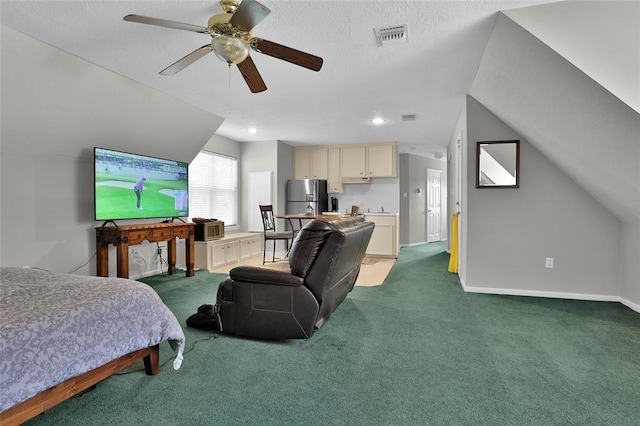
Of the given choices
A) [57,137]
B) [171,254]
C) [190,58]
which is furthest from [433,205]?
[57,137]

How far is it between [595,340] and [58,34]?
4.79 m

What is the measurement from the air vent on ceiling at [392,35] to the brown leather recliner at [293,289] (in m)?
1.54

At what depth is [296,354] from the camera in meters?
2.31

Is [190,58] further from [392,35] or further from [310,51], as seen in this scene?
[392,35]

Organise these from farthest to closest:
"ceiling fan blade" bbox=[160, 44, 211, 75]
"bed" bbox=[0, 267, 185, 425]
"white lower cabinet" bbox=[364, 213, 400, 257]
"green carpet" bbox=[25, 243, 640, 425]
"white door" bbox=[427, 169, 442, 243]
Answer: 1. "white door" bbox=[427, 169, 442, 243]
2. "white lower cabinet" bbox=[364, 213, 400, 257]
3. "ceiling fan blade" bbox=[160, 44, 211, 75]
4. "green carpet" bbox=[25, 243, 640, 425]
5. "bed" bbox=[0, 267, 185, 425]

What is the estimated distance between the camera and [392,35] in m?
2.68

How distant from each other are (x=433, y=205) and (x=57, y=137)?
27.3ft

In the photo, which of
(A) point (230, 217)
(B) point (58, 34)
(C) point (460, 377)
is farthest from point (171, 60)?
(A) point (230, 217)

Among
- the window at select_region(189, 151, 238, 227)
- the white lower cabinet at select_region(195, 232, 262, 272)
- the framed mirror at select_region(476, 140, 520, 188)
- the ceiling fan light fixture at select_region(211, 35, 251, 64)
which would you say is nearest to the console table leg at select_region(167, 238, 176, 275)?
the white lower cabinet at select_region(195, 232, 262, 272)

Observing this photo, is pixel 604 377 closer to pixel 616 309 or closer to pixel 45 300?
pixel 616 309

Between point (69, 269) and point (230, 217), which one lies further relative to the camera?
point (230, 217)

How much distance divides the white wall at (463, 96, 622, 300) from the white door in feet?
17.3

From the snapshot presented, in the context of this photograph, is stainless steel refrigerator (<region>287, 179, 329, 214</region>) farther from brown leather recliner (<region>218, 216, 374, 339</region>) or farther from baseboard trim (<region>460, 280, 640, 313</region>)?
brown leather recliner (<region>218, 216, 374, 339</region>)

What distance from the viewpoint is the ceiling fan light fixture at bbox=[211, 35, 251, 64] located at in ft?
6.68
